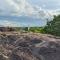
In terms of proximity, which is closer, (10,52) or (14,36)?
(10,52)

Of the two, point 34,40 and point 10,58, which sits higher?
point 34,40

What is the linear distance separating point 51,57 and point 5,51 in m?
1.32

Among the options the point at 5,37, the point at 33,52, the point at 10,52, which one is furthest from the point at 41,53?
the point at 5,37

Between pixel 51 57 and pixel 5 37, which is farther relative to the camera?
pixel 5 37

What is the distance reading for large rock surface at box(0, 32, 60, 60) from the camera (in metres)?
6.35

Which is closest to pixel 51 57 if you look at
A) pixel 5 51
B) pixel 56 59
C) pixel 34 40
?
pixel 56 59

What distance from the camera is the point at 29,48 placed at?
257 inches

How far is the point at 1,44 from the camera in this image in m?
6.72

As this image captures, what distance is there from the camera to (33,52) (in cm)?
646

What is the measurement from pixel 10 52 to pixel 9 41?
0.58 metres

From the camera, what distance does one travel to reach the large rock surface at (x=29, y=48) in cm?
635

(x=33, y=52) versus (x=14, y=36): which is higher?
(x=14, y=36)

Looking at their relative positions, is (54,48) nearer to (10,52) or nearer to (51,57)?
(51,57)

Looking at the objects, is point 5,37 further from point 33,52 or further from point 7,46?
point 33,52
